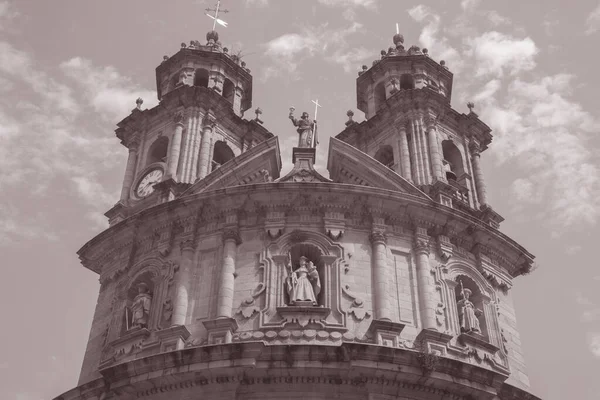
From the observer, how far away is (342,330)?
1914 cm

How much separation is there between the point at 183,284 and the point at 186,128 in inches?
370

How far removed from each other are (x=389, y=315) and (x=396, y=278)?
1.35 meters

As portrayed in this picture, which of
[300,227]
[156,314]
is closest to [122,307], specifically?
[156,314]

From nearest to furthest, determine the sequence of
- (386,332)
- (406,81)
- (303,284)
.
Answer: (386,332), (303,284), (406,81)

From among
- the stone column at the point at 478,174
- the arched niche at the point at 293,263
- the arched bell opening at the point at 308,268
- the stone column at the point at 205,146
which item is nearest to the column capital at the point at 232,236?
the arched niche at the point at 293,263

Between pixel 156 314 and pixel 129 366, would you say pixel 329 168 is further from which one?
pixel 129 366

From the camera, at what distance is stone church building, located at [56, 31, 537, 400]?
1788cm

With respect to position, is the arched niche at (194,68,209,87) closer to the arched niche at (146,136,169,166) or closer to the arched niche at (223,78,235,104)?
the arched niche at (223,78,235,104)

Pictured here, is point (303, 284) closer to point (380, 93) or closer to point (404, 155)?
point (404, 155)

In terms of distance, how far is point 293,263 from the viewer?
20922 mm

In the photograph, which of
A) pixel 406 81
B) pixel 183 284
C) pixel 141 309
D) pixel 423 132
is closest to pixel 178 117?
pixel 423 132

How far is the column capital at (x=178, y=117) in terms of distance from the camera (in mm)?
28750

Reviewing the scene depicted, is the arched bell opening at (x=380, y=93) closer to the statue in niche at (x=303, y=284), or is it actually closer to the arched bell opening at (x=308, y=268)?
the arched bell opening at (x=308, y=268)

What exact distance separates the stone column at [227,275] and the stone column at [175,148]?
19.8 ft
